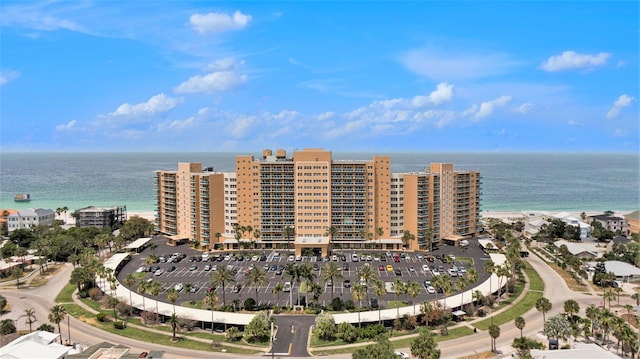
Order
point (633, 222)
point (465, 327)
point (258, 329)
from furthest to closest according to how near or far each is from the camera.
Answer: point (633, 222), point (465, 327), point (258, 329)

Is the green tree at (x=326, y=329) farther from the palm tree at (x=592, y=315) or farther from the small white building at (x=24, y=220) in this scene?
the small white building at (x=24, y=220)

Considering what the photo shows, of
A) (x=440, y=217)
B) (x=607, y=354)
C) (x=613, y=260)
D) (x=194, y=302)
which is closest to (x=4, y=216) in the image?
(x=194, y=302)

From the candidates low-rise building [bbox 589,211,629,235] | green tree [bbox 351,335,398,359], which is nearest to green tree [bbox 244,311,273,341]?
green tree [bbox 351,335,398,359]

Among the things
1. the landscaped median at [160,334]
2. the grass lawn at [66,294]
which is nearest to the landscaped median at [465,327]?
the landscaped median at [160,334]

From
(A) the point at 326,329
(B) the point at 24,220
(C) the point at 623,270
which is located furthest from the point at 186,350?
(B) the point at 24,220

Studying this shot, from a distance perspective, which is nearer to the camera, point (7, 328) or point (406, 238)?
point (7, 328)

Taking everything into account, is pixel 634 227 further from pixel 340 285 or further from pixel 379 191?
pixel 340 285

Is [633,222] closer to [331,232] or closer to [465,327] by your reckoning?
[331,232]
